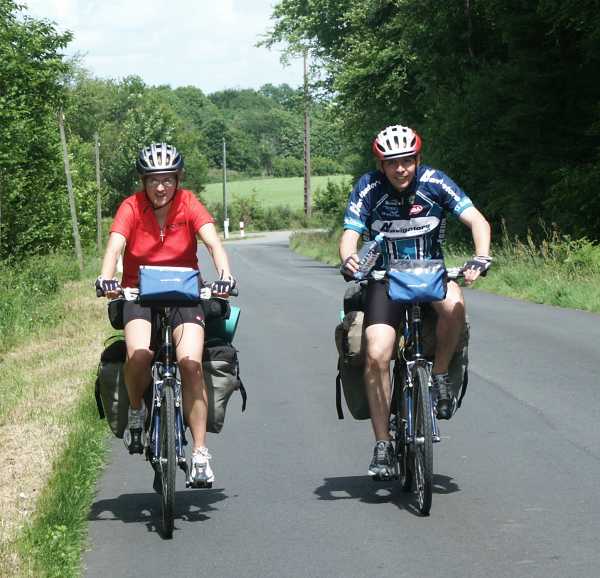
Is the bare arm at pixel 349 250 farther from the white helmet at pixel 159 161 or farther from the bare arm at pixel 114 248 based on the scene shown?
the bare arm at pixel 114 248

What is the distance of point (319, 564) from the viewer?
18.1 feet

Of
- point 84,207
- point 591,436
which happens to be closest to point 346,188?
point 84,207

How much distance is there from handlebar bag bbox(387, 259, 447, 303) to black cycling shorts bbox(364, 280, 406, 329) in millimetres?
218

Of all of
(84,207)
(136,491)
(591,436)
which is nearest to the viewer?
(136,491)

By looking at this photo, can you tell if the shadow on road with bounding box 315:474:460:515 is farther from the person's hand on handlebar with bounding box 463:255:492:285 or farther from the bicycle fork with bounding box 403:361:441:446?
the person's hand on handlebar with bounding box 463:255:492:285

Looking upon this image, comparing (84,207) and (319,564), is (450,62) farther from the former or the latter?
(319,564)

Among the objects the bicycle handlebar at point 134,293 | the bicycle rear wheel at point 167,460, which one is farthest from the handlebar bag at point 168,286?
the bicycle rear wheel at point 167,460

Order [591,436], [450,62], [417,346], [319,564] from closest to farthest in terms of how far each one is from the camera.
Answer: [319,564] < [417,346] < [591,436] < [450,62]

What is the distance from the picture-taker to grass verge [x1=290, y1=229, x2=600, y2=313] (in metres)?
20.1

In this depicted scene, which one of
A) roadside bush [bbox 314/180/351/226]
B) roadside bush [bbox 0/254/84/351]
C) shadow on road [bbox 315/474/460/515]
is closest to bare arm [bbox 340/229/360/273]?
shadow on road [bbox 315/474/460/515]

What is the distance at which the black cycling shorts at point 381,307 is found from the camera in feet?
21.7

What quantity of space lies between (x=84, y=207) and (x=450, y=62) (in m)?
23.7

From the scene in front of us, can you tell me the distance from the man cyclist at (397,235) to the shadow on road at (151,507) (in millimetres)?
922

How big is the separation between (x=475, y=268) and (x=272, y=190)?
118 metres
